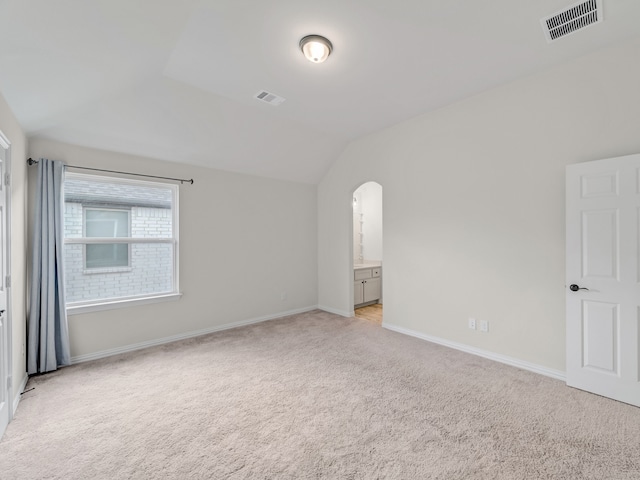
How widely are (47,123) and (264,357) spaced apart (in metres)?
3.16

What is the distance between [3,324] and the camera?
2.12 metres

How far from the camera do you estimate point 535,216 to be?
296cm

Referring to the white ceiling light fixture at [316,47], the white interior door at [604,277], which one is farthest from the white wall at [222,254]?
the white interior door at [604,277]

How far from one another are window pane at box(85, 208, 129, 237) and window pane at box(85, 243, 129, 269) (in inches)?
5.3

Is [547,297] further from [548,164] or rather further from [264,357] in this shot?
[264,357]

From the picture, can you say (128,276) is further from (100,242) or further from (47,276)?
(47,276)

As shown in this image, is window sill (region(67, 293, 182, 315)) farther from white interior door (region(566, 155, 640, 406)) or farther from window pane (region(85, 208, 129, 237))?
white interior door (region(566, 155, 640, 406))

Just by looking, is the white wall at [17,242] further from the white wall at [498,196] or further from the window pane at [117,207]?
the white wall at [498,196]

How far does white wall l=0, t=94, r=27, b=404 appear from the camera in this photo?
237cm

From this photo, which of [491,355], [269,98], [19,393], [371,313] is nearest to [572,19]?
[269,98]

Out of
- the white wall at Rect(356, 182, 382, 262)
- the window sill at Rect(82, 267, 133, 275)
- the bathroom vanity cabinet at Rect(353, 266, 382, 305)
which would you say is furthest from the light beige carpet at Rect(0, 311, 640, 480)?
the white wall at Rect(356, 182, 382, 262)

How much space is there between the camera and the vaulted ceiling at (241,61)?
1.90m

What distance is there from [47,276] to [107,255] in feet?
2.02

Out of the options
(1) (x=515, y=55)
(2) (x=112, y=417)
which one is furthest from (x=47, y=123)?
(1) (x=515, y=55)
